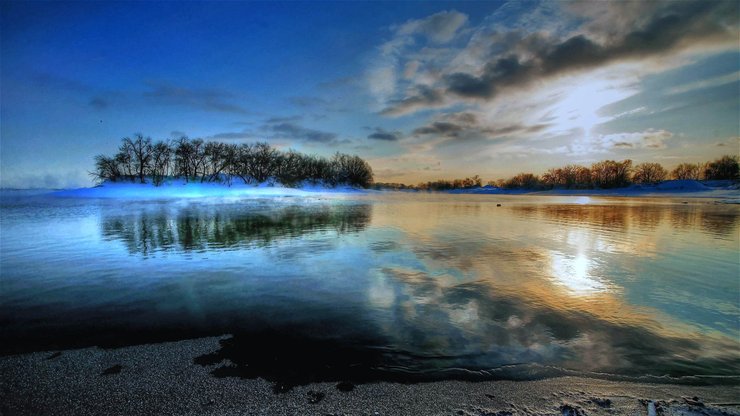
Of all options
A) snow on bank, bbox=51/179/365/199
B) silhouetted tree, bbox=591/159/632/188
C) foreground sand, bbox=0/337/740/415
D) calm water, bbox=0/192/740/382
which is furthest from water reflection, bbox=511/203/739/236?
silhouetted tree, bbox=591/159/632/188

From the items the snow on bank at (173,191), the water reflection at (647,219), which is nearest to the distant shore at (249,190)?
the snow on bank at (173,191)

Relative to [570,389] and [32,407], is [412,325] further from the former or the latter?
[32,407]

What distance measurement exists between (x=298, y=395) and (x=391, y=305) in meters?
2.86

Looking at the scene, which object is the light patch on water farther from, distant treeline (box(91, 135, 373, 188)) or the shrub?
the shrub

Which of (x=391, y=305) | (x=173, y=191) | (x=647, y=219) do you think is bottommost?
(x=647, y=219)

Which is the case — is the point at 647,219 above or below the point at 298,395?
below

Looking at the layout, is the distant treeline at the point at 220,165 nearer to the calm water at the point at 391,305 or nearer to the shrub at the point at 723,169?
the calm water at the point at 391,305

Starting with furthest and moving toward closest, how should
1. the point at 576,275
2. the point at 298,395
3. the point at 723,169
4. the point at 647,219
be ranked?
the point at 723,169 → the point at 647,219 → the point at 576,275 → the point at 298,395

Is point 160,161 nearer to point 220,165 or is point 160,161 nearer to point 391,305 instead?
point 220,165

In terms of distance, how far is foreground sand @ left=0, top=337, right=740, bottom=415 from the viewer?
3.08 meters

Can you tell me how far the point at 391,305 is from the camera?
5.89 meters

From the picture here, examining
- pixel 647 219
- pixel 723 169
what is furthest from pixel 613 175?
pixel 647 219

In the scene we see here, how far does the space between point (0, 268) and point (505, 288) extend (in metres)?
12.1

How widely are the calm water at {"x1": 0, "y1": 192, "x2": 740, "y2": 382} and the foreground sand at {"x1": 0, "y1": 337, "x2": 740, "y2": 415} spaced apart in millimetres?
253
